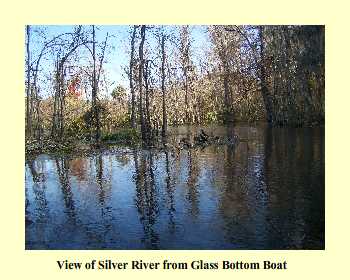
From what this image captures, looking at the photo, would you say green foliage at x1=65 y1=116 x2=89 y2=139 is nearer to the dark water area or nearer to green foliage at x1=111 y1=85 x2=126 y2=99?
green foliage at x1=111 y1=85 x2=126 y2=99

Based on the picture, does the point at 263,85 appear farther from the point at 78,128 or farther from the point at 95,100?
the point at 78,128

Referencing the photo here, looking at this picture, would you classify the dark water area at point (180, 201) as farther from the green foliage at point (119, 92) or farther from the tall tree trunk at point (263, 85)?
the tall tree trunk at point (263, 85)

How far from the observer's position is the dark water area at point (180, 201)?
443 inches

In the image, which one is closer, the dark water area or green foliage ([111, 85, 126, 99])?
the dark water area

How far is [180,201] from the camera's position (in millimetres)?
14117

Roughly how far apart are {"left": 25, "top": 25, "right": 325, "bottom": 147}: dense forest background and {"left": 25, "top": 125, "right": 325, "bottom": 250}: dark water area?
514 cm

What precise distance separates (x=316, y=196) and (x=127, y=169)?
841 cm

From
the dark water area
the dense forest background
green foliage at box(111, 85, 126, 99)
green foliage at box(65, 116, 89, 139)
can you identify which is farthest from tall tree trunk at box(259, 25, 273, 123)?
green foliage at box(65, 116, 89, 139)

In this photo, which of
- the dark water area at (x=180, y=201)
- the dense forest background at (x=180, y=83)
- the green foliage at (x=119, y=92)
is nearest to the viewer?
the dark water area at (x=180, y=201)

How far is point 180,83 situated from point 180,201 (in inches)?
→ 677

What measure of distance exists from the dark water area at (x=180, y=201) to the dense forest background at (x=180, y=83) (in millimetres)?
5141

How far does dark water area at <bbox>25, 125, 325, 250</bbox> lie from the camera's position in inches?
443

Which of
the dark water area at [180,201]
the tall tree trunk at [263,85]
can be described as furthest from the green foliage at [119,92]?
the tall tree trunk at [263,85]
